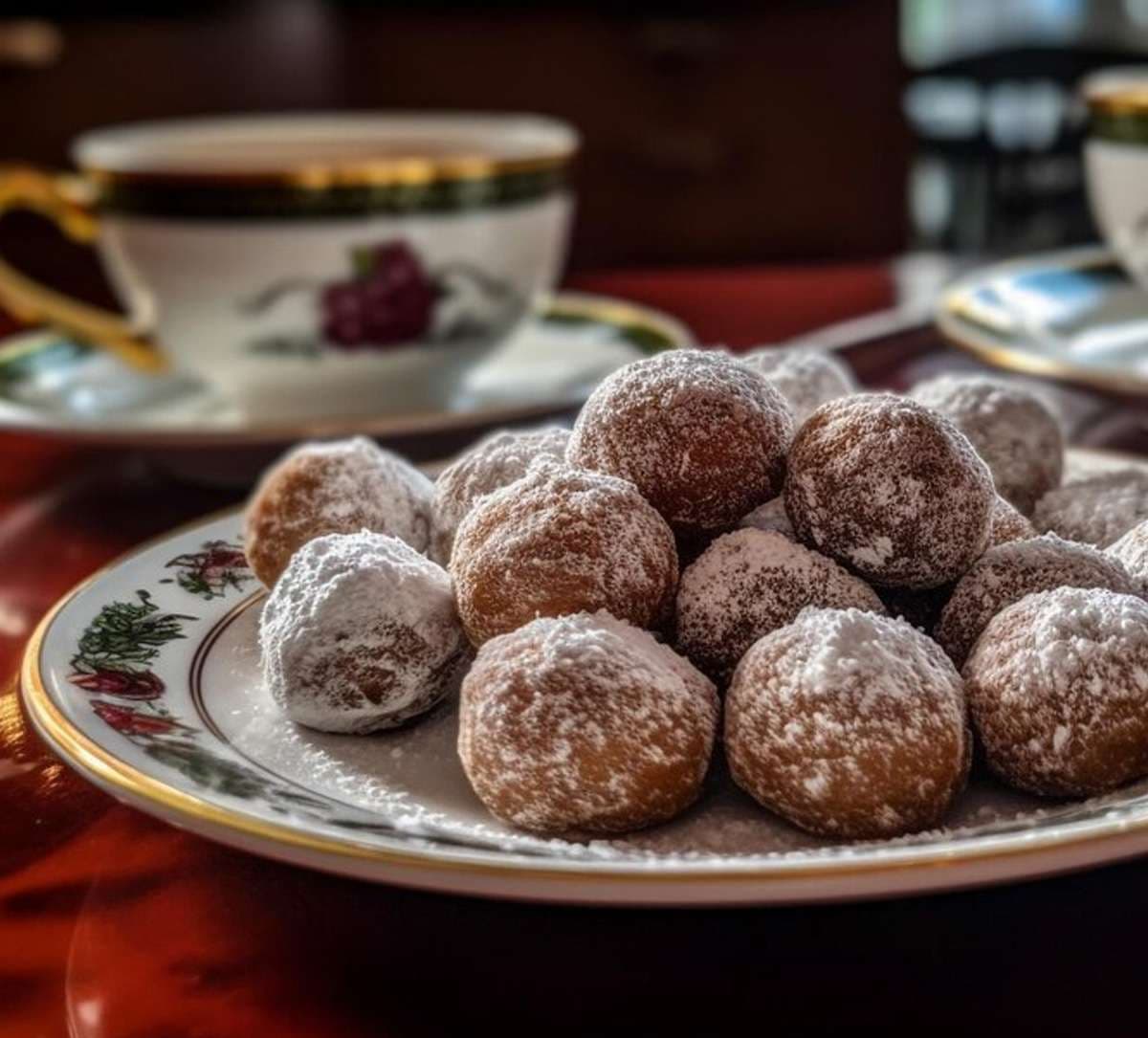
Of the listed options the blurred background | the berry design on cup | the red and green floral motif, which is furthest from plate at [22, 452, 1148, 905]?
the blurred background

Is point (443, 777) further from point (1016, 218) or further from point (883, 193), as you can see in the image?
point (883, 193)

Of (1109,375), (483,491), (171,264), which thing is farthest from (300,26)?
(483,491)

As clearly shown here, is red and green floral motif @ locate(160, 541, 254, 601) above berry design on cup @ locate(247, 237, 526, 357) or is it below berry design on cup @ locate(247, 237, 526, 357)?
above

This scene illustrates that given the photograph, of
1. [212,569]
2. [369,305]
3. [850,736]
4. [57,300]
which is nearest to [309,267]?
[369,305]

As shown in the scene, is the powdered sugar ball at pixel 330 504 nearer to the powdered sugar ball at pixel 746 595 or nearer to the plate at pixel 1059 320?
the powdered sugar ball at pixel 746 595

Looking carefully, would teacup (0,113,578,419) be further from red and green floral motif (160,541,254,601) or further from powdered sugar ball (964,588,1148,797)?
powdered sugar ball (964,588,1148,797)
